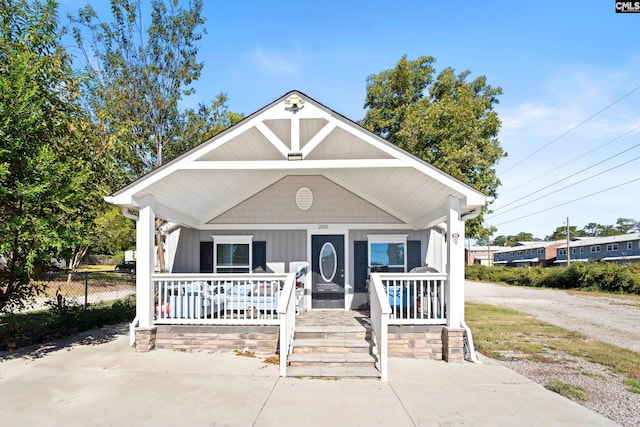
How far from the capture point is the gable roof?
7133mm

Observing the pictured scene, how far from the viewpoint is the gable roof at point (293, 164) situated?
7133 mm

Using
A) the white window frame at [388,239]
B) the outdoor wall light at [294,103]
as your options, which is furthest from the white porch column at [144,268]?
the white window frame at [388,239]

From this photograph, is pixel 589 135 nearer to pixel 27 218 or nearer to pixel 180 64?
pixel 180 64

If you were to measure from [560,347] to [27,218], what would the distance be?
34.2ft

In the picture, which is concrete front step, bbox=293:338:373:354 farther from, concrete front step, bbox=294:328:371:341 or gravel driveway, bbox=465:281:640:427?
gravel driveway, bbox=465:281:640:427

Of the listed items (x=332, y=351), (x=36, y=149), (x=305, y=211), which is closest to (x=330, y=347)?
(x=332, y=351)

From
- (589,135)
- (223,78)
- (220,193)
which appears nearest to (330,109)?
(220,193)

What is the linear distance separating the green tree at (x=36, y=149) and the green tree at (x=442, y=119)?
13.5m

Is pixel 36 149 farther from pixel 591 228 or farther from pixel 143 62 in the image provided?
pixel 591 228

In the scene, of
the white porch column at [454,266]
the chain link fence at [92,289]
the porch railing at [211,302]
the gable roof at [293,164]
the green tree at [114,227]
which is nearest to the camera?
the gable roof at [293,164]

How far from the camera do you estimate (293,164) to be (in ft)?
23.9

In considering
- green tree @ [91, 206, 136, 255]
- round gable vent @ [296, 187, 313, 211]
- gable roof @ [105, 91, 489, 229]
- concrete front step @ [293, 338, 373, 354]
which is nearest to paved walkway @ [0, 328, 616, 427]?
concrete front step @ [293, 338, 373, 354]

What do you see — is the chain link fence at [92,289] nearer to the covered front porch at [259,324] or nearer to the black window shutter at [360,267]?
the covered front porch at [259,324]

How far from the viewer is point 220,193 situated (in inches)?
382
